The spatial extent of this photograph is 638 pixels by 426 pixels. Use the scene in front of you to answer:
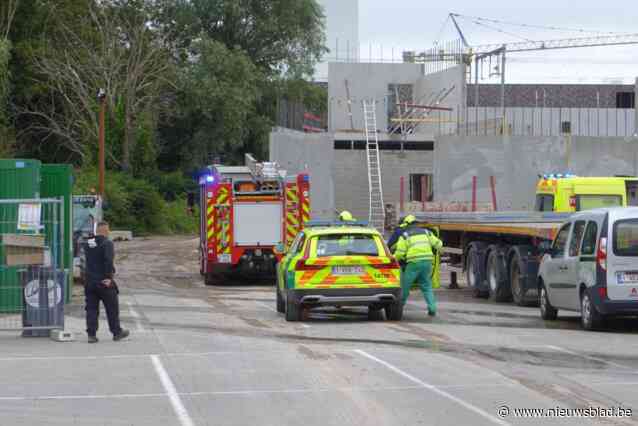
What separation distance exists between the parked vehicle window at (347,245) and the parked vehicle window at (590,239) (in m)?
3.22

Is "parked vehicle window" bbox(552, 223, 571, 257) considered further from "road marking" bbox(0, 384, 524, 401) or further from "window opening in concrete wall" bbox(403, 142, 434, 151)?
"window opening in concrete wall" bbox(403, 142, 434, 151)

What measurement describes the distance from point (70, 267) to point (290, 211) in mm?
6818

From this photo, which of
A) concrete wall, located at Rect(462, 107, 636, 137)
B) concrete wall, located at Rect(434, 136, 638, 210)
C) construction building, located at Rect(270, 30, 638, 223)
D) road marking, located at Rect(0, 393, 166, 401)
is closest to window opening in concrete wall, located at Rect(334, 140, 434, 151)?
construction building, located at Rect(270, 30, 638, 223)

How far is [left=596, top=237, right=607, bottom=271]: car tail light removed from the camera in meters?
16.3

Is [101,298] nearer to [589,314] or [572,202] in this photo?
[589,314]

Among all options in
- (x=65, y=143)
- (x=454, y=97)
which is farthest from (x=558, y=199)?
(x=65, y=143)

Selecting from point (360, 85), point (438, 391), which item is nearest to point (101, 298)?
point (438, 391)

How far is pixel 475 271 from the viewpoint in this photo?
24172 millimetres

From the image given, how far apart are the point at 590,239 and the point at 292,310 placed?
15.6 ft

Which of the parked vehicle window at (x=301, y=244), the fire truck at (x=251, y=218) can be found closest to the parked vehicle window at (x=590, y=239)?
the parked vehicle window at (x=301, y=244)

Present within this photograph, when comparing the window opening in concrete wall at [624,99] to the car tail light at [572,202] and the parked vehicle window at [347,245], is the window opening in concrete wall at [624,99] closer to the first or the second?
the car tail light at [572,202]

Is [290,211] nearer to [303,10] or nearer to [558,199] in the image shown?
[558,199]

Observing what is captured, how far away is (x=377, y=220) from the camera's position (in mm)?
39219

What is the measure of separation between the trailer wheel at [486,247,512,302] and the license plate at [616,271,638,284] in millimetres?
6132
